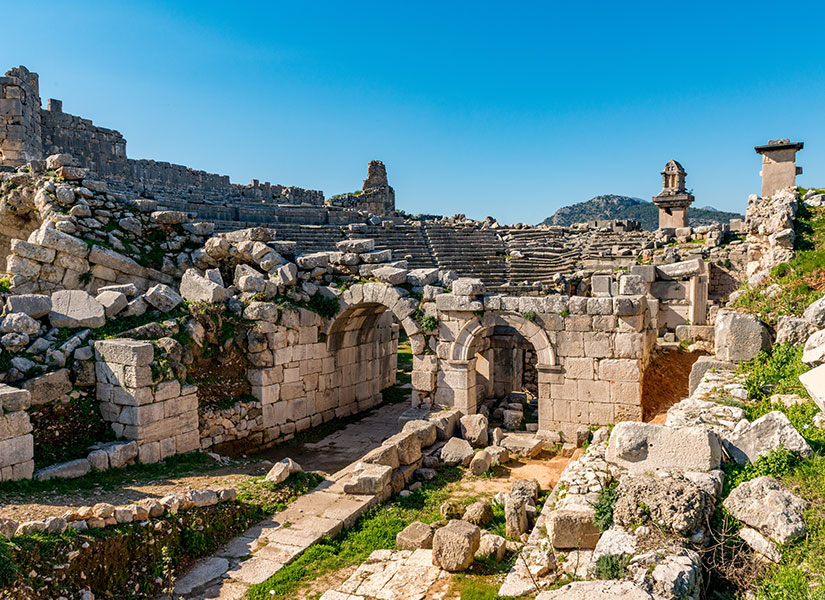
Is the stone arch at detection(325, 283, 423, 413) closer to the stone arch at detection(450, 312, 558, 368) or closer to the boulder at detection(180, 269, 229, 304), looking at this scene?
the stone arch at detection(450, 312, 558, 368)

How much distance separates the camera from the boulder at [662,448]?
17.5 feet

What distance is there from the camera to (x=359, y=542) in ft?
25.7

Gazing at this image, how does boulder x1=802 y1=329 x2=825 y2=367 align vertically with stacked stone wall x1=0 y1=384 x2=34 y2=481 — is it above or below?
above

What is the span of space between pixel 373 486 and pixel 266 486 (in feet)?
5.21

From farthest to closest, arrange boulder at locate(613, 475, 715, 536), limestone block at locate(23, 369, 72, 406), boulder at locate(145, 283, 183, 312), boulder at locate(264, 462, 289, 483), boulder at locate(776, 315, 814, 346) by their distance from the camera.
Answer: boulder at locate(145, 283, 183, 312)
boulder at locate(264, 462, 289, 483)
limestone block at locate(23, 369, 72, 406)
boulder at locate(776, 315, 814, 346)
boulder at locate(613, 475, 715, 536)

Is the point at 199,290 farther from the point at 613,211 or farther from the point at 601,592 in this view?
the point at 613,211

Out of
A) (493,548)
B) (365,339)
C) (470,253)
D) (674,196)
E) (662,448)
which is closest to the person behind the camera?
(662,448)

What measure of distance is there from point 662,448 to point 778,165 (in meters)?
16.5

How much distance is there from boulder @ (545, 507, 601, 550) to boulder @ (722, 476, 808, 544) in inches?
48.6

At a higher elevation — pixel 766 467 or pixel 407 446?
pixel 766 467

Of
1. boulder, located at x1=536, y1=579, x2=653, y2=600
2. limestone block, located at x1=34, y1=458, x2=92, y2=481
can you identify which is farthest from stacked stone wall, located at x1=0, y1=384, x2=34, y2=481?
boulder, located at x1=536, y1=579, x2=653, y2=600

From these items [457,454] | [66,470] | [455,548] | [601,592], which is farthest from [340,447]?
[601,592]

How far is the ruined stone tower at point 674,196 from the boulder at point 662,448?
2624 cm

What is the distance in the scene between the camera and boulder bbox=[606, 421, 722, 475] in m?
5.32
